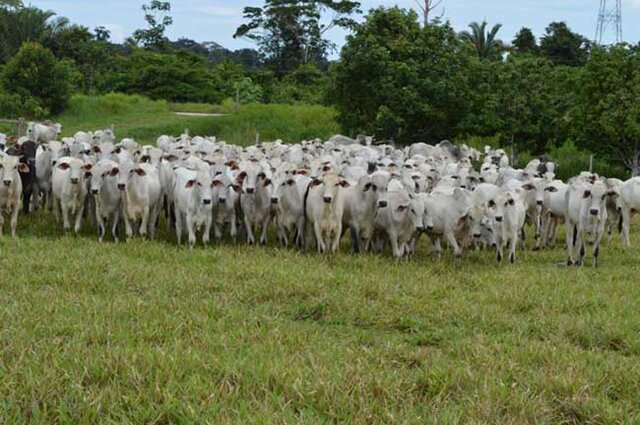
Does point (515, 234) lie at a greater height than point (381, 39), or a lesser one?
lesser

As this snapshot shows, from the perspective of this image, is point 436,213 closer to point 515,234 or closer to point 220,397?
point 515,234

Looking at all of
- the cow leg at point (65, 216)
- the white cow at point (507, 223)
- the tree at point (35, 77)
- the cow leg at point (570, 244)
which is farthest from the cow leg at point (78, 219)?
the tree at point (35, 77)

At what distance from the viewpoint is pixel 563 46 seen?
137 feet

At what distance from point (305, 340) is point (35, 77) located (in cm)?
2849

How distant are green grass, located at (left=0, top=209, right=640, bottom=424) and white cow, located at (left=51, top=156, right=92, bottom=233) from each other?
2.01 metres

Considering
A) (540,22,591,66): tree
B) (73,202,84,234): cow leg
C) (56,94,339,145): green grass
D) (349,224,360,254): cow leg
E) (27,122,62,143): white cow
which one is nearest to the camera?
(349,224,360,254): cow leg

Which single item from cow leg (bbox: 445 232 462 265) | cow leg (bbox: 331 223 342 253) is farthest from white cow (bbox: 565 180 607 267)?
cow leg (bbox: 331 223 342 253)

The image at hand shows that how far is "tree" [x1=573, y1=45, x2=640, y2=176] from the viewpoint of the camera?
786 inches

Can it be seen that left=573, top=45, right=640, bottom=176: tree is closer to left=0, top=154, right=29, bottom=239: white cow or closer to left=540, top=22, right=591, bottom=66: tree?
left=0, top=154, right=29, bottom=239: white cow

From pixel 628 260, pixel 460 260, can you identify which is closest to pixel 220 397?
pixel 460 260

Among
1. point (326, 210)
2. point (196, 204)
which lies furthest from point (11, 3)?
point (326, 210)

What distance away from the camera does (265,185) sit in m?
12.4

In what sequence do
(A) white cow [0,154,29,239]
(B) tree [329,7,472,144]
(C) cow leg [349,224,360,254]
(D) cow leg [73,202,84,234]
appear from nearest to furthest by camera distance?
(C) cow leg [349,224,360,254]
(A) white cow [0,154,29,239]
(D) cow leg [73,202,84,234]
(B) tree [329,7,472,144]

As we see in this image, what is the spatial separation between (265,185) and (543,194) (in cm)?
462
